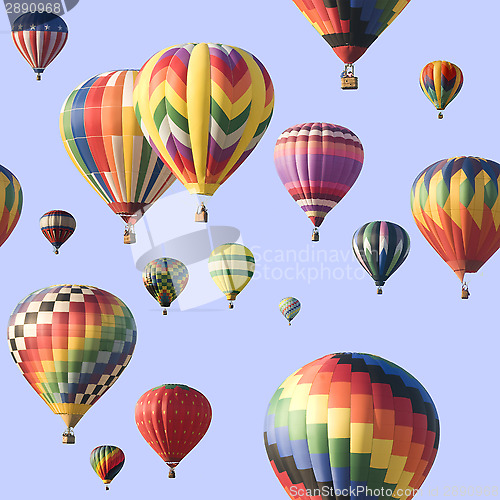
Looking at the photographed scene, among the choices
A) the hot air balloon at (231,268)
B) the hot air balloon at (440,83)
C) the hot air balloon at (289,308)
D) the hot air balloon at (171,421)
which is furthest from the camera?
the hot air balloon at (289,308)

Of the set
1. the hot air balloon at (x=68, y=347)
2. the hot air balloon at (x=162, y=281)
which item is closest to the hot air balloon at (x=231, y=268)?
the hot air balloon at (x=162, y=281)

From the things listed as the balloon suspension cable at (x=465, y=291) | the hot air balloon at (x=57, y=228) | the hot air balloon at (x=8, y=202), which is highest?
the hot air balloon at (x=8, y=202)

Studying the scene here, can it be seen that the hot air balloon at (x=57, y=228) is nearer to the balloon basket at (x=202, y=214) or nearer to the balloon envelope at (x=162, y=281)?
the balloon envelope at (x=162, y=281)

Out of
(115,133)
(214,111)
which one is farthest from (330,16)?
(115,133)

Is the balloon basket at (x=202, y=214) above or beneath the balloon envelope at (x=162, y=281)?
above

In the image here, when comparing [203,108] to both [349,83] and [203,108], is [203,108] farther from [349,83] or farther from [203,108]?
[349,83]

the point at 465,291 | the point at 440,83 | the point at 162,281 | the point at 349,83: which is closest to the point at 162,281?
the point at 162,281

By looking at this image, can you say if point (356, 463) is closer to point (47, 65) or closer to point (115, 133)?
point (115, 133)
